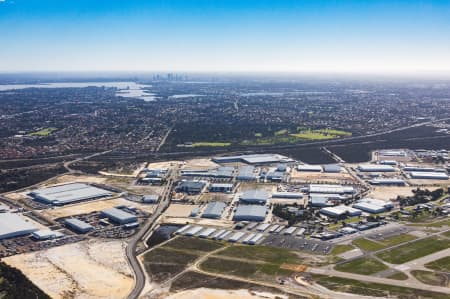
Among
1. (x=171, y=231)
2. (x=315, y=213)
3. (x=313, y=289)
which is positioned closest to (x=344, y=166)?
(x=315, y=213)

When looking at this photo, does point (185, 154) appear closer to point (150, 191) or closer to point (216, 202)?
point (150, 191)

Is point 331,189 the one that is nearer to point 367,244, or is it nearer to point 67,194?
point 367,244

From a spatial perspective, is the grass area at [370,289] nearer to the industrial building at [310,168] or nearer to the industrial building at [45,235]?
the industrial building at [45,235]

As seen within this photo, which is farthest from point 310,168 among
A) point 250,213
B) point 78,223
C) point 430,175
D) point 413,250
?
point 78,223

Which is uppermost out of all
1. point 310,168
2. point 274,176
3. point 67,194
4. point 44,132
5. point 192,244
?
point 44,132

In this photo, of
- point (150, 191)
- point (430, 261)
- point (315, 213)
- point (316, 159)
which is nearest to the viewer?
point (430, 261)

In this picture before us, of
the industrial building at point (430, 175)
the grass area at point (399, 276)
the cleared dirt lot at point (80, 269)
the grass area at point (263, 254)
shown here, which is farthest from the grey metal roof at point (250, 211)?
the industrial building at point (430, 175)
